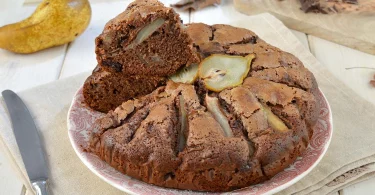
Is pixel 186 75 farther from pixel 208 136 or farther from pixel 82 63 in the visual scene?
pixel 82 63

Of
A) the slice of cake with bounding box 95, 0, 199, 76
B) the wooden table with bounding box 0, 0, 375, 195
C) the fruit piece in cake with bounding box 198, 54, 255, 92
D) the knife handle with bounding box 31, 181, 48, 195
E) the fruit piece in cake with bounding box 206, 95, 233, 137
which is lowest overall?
the wooden table with bounding box 0, 0, 375, 195

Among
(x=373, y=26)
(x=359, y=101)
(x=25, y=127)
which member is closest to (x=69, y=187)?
(x=25, y=127)

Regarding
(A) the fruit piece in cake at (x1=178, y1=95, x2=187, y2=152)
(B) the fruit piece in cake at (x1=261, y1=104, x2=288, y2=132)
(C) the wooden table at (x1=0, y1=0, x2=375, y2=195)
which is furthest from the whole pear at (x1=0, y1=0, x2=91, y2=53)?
(B) the fruit piece in cake at (x1=261, y1=104, x2=288, y2=132)

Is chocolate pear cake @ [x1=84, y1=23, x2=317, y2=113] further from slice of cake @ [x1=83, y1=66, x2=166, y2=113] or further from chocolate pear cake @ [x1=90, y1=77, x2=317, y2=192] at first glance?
chocolate pear cake @ [x1=90, y1=77, x2=317, y2=192]

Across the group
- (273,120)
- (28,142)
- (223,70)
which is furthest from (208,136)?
(28,142)

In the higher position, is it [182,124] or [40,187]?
[182,124]

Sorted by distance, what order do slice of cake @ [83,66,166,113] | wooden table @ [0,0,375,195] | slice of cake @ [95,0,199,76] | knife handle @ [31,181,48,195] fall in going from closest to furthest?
knife handle @ [31,181,48,195] → slice of cake @ [95,0,199,76] → slice of cake @ [83,66,166,113] → wooden table @ [0,0,375,195]

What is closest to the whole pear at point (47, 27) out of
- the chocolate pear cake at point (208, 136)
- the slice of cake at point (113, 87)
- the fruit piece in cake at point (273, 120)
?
the slice of cake at point (113, 87)
